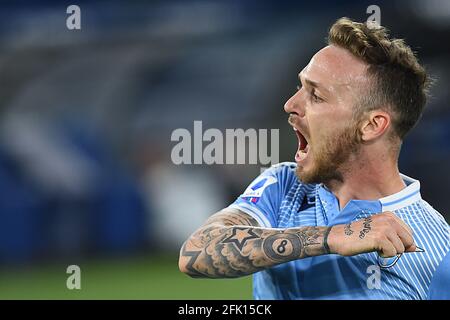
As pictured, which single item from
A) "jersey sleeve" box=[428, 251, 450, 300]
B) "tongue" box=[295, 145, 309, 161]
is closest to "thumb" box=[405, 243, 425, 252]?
"jersey sleeve" box=[428, 251, 450, 300]

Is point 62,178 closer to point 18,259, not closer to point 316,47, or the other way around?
point 18,259

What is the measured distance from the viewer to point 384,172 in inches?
133

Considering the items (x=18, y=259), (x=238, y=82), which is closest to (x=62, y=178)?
(x=18, y=259)

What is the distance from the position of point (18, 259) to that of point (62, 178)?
2.56 ft

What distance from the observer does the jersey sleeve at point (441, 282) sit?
317cm

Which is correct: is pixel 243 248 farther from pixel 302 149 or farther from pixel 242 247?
pixel 302 149

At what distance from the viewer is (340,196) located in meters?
3.41

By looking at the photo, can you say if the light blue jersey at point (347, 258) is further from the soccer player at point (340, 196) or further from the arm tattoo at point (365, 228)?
the arm tattoo at point (365, 228)

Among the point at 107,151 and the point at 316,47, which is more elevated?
the point at 316,47

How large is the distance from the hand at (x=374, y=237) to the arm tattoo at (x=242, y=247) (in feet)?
0.21

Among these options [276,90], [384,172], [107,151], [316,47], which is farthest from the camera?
[107,151]

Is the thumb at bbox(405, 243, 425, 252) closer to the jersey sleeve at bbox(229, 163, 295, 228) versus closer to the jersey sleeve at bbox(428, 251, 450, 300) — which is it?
the jersey sleeve at bbox(428, 251, 450, 300)
